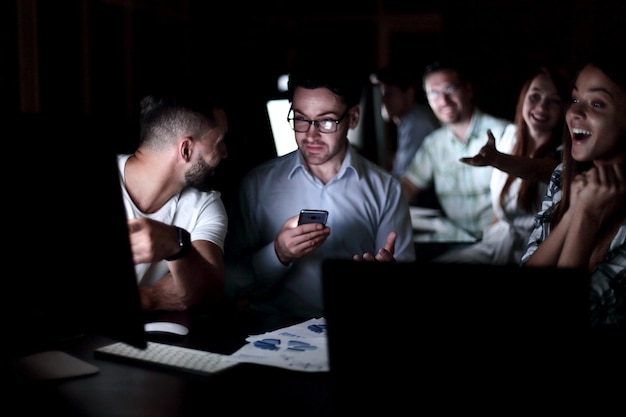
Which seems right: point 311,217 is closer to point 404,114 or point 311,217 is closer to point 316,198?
point 316,198

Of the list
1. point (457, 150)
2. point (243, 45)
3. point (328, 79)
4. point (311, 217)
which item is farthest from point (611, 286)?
point (243, 45)

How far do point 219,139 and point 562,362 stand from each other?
1389 mm

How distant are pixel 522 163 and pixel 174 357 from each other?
1.54 metres

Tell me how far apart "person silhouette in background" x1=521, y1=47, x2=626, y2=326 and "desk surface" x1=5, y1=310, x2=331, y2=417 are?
32.3 inches

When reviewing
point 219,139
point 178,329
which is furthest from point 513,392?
point 219,139

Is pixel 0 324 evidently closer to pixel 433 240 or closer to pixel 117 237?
pixel 117 237

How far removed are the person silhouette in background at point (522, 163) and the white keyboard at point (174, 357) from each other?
127 cm

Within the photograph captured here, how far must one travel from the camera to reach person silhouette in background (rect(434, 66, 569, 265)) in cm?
260

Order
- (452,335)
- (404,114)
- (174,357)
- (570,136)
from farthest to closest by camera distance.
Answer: (404,114) < (570,136) < (174,357) < (452,335)

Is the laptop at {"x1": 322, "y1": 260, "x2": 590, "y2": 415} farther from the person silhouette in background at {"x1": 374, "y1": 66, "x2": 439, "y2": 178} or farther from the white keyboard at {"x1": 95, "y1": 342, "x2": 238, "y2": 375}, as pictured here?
the person silhouette in background at {"x1": 374, "y1": 66, "x2": 439, "y2": 178}

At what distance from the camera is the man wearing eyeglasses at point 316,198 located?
94.8 inches

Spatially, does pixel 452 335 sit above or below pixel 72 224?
below

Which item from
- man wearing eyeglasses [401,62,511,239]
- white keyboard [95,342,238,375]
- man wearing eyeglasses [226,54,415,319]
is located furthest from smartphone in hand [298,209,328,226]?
man wearing eyeglasses [401,62,511,239]

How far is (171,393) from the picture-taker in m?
1.35
